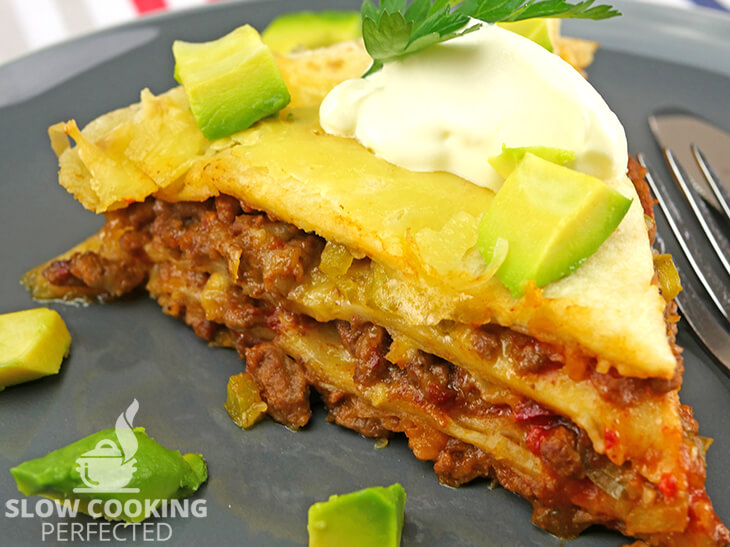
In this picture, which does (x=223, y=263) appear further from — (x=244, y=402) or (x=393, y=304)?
(x=393, y=304)

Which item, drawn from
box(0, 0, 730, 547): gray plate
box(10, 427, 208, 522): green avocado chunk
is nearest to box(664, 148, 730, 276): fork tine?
box(0, 0, 730, 547): gray plate

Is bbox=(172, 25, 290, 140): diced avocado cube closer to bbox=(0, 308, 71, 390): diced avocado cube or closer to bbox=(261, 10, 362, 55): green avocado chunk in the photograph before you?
bbox=(0, 308, 71, 390): diced avocado cube

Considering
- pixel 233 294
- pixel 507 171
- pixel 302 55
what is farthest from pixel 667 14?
pixel 233 294

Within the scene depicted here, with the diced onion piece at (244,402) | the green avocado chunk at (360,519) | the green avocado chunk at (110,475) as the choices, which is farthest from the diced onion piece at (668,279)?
the green avocado chunk at (110,475)

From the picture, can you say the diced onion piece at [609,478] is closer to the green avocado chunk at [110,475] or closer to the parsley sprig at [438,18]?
the green avocado chunk at [110,475]

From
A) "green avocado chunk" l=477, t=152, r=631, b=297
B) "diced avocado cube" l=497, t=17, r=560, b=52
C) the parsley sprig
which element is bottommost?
"green avocado chunk" l=477, t=152, r=631, b=297

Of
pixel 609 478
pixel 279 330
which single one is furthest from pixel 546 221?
pixel 279 330
